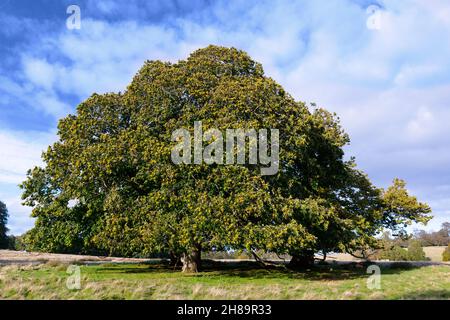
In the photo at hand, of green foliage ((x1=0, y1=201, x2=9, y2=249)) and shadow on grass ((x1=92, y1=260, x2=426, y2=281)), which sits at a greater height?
green foliage ((x1=0, y1=201, x2=9, y2=249))

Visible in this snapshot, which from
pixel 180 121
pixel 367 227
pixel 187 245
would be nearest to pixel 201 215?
pixel 187 245

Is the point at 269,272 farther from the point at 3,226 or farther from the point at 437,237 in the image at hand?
the point at 437,237

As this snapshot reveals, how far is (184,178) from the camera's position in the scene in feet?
75.3

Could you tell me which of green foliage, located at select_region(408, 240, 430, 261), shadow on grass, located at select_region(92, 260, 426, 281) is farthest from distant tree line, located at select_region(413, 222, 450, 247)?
shadow on grass, located at select_region(92, 260, 426, 281)

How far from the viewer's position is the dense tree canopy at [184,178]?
2152 centimetres

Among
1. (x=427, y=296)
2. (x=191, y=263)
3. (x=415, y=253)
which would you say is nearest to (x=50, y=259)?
(x=191, y=263)

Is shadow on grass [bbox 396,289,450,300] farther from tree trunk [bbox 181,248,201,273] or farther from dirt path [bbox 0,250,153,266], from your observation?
dirt path [bbox 0,250,153,266]

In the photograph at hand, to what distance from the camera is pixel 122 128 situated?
26.1 m

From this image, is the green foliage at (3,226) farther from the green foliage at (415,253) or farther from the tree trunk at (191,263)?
the green foliage at (415,253)

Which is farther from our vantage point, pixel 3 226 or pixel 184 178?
pixel 3 226

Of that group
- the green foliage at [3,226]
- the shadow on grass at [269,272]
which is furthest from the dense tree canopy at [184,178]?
the green foliage at [3,226]

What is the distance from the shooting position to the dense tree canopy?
21516 mm
